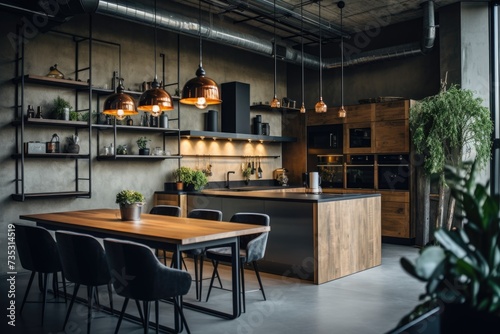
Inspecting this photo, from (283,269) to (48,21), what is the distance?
4230 millimetres

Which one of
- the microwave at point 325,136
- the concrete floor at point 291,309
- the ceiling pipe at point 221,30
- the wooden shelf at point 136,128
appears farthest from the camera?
the microwave at point 325,136

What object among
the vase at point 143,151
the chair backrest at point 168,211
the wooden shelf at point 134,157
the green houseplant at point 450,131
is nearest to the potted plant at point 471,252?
the chair backrest at point 168,211

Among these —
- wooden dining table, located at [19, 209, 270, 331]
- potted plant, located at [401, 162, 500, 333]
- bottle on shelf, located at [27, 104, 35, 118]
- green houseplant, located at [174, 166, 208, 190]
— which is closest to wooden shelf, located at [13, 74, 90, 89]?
bottle on shelf, located at [27, 104, 35, 118]

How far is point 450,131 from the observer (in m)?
6.75

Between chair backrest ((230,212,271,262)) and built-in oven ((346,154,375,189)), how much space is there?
13.3 feet

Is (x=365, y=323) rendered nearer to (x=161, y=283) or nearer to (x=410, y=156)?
(x=161, y=283)

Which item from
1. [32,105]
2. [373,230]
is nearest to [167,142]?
[32,105]

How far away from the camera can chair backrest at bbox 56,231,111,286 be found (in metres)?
3.52

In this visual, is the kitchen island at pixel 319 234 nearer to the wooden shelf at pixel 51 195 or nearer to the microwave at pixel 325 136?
the wooden shelf at pixel 51 195

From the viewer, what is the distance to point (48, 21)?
18.5 feet

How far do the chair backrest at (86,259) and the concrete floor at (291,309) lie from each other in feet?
1.94

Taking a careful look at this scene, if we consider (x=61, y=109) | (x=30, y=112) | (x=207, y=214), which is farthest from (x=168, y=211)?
(x=30, y=112)

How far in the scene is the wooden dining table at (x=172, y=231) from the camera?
3567mm

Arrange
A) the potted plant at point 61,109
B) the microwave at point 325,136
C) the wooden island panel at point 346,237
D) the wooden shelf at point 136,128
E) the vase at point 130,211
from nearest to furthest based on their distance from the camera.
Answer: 1. the vase at point 130,211
2. the wooden island panel at point 346,237
3. the potted plant at point 61,109
4. the wooden shelf at point 136,128
5. the microwave at point 325,136
